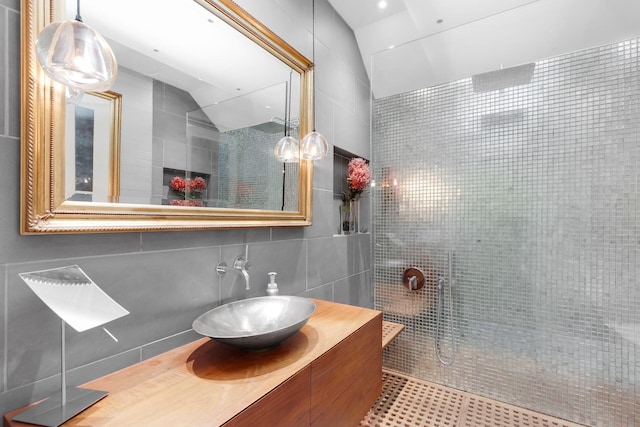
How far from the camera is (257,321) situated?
1233mm

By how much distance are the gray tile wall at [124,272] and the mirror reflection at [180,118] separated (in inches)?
5.1

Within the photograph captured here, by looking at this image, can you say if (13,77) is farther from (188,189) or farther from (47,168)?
(188,189)

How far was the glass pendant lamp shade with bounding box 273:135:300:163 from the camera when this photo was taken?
5.22 feet

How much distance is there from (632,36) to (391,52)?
1.33 metres

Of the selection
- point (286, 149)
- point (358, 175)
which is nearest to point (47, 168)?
point (286, 149)

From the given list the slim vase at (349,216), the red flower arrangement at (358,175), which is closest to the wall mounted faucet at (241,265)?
the slim vase at (349,216)

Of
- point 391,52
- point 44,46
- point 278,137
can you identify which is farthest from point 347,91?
point 44,46

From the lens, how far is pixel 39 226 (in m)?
0.75

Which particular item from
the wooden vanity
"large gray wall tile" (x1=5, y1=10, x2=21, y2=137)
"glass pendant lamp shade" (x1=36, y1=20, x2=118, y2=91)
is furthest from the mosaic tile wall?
"large gray wall tile" (x1=5, y1=10, x2=21, y2=137)

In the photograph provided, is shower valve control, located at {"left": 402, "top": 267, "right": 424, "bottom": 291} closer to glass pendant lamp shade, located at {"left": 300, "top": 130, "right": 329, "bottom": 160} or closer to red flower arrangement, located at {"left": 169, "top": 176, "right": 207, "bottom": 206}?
glass pendant lamp shade, located at {"left": 300, "top": 130, "right": 329, "bottom": 160}

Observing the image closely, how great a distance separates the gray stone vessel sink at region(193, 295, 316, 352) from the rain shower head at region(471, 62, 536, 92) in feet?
5.58

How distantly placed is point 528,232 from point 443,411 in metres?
1.16

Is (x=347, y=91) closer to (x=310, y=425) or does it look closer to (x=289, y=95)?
(x=289, y=95)

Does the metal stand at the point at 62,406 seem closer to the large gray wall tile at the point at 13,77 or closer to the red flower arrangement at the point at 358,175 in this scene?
the large gray wall tile at the point at 13,77
